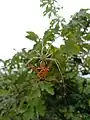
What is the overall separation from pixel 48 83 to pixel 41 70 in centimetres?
4

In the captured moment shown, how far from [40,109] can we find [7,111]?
0.40ft

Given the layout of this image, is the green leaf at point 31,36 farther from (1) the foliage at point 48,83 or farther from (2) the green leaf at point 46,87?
(2) the green leaf at point 46,87

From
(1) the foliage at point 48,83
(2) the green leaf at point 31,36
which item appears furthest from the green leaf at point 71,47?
(2) the green leaf at point 31,36

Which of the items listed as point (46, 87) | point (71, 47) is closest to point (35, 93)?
point (46, 87)

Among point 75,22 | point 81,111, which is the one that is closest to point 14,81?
point 81,111

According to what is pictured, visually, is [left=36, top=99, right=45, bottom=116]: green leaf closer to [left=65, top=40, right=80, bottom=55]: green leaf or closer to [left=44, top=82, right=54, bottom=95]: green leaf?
[left=44, top=82, right=54, bottom=95]: green leaf

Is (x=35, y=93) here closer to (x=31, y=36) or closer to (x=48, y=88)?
(x=48, y=88)

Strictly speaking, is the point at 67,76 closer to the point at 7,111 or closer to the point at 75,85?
the point at 75,85

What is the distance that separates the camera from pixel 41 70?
85 cm

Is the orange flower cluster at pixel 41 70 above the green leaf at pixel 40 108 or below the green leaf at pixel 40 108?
above

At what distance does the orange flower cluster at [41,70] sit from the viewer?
0.85 metres

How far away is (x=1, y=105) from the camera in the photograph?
962 mm

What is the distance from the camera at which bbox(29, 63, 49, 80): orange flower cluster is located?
850mm

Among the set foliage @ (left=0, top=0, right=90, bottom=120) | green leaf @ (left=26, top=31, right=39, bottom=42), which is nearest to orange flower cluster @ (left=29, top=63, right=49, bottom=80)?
foliage @ (left=0, top=0, right=90, bottom=120)
